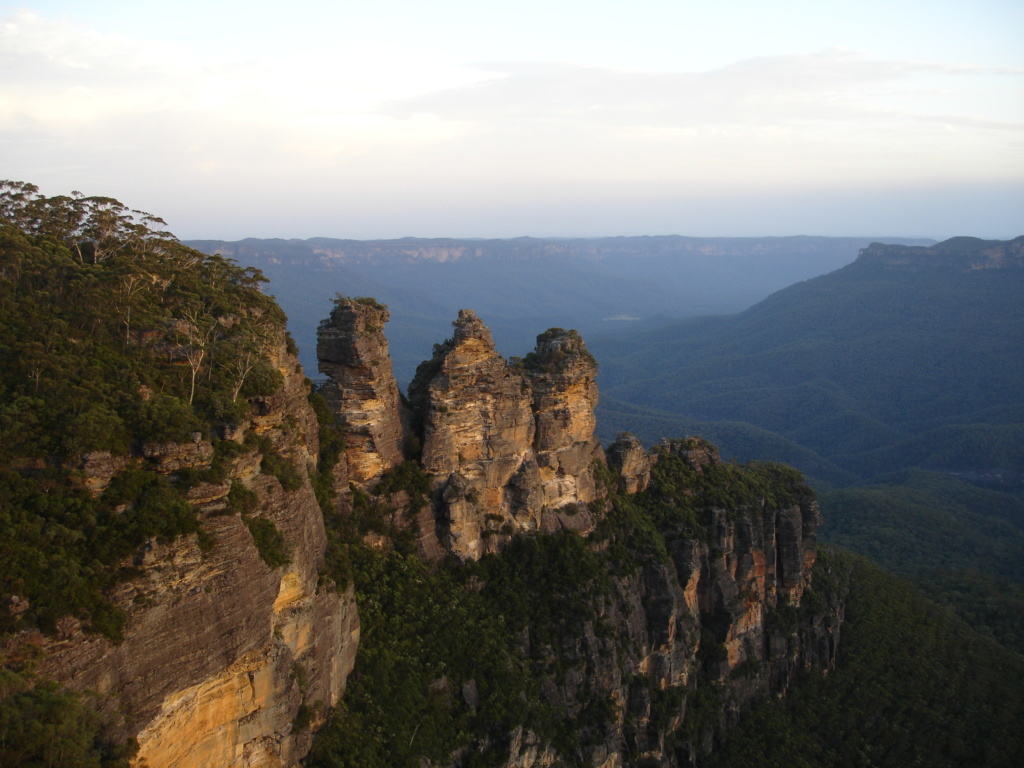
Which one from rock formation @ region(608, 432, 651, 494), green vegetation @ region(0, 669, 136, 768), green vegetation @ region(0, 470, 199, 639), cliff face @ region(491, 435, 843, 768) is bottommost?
cliff face @ region(491, 435, 843, 768)

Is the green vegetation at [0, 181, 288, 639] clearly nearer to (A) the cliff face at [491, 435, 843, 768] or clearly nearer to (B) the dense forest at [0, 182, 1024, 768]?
(B) the dense forest at [0, 182, 1024, 768]

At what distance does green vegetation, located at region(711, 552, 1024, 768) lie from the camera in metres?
38.1

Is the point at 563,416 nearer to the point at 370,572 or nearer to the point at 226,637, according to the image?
the point at 370,572

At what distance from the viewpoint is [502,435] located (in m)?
34.0

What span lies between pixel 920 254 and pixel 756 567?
7245 inches

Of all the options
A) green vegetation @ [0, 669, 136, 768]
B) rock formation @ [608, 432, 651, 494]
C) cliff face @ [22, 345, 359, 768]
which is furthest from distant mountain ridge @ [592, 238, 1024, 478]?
green vegetation @ [0, 669, 136, 768]

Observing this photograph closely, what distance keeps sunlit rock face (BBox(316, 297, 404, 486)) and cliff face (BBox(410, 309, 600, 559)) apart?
2.36 metres

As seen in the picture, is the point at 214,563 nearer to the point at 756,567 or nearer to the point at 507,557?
the point at 507,557

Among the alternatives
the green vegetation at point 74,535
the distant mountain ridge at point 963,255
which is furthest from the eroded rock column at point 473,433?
the distant mountain ridge at point 963,255

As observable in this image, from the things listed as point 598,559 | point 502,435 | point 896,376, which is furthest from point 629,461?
point 896,376

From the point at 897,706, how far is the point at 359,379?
118 ft

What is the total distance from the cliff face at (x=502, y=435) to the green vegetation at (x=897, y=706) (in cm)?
1628

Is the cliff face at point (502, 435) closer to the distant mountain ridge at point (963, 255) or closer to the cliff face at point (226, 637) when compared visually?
the cliff face at point (226, 637)

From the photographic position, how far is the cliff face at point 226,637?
664 inches
